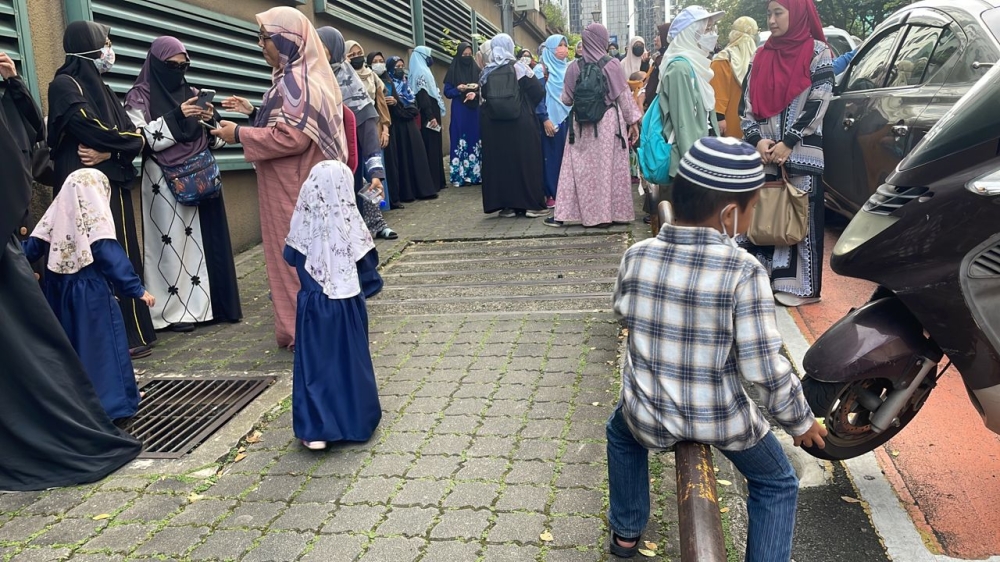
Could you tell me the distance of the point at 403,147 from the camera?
11.1 m

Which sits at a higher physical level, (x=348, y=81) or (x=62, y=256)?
(x=348, y=81)

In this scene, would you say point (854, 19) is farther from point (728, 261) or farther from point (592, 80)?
point (728, 261)

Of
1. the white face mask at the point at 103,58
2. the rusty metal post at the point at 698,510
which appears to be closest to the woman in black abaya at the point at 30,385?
the white face mask at the point at 103,58

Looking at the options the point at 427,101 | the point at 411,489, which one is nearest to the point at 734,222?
the point at 411,489

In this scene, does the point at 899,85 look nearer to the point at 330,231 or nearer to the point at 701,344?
the point at 330,231

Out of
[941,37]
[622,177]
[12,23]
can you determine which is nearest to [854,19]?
[622,177]

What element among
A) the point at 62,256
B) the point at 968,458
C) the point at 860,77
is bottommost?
the point at 968,458

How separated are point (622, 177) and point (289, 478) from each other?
5.66 metres

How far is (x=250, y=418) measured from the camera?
432 centimetres

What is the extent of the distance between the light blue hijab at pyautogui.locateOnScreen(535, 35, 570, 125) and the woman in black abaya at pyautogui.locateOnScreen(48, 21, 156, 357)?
5.86 meters

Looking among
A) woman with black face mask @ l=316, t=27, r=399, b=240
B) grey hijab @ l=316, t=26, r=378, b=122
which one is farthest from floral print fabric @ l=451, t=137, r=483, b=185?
grey hijab @ l=316, t=26, r=378, b=122

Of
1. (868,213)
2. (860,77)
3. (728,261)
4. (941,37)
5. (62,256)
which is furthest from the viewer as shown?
(860,77)

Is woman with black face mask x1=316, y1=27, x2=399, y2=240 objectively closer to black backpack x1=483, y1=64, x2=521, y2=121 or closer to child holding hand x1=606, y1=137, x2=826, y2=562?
black backpack x1=483, y1=64, x2=521, y2=121

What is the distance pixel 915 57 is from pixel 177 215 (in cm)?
505
